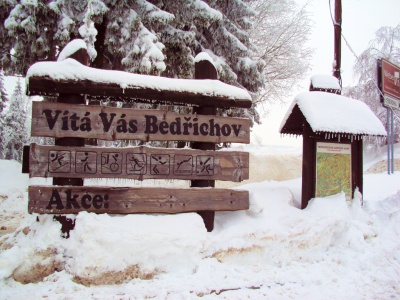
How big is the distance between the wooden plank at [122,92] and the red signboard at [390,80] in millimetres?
10057

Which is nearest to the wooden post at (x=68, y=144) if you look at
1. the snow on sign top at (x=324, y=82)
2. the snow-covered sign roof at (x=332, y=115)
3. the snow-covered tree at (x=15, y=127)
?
the snow-covered sign roof at (x=332, y=115)

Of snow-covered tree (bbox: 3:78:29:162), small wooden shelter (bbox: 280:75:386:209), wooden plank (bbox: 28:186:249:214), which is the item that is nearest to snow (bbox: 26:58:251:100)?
wooden plank (bbox: 28:186:249:214)

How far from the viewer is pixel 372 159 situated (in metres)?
21.3

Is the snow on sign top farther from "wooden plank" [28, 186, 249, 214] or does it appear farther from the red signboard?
the red signboard

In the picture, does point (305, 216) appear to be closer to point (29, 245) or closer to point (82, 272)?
point (82, 272)

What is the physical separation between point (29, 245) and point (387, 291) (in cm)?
449

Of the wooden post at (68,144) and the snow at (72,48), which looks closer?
the wooden post at (68,144)

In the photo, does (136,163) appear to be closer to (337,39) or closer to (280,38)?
(337,39)

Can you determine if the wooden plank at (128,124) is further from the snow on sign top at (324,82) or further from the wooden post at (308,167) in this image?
the snow on sign top at (324,82)

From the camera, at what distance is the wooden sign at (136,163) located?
171 inches

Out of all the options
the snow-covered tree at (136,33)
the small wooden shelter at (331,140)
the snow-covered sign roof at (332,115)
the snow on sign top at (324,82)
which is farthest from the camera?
the snow-covered tree at (136,33)

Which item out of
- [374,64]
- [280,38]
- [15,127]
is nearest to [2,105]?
[15,127]

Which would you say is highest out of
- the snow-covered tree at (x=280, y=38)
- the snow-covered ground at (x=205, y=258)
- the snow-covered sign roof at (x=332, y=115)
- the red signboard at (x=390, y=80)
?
the snow-covered tree at (x=280, y=38)

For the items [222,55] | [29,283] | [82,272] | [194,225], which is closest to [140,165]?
[194,225]
